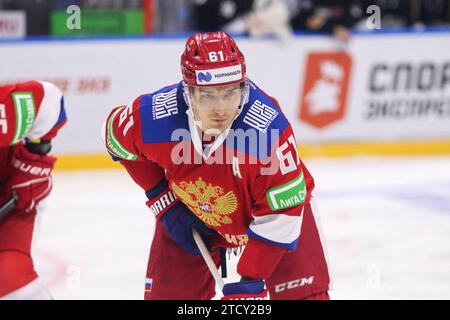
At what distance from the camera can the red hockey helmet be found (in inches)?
109

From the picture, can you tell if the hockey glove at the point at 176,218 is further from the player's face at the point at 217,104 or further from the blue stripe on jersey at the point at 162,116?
the player's face at the point at 217,104

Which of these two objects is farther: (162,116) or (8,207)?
(8,207)

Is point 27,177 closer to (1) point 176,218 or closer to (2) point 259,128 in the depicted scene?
(1) point 176,218

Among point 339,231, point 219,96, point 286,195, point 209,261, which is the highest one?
point 219,96

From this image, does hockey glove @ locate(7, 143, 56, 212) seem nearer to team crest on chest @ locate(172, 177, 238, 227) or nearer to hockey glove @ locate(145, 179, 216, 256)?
hockey glove @ locate(145, 179, 216, 256)

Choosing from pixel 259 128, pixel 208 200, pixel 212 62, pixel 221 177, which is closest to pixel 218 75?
pixel 212 62

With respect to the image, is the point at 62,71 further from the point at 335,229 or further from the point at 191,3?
the point at 335,229

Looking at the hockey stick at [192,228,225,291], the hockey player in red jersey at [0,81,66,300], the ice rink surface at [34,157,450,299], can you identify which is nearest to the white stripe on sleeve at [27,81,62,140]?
the hockey player in red jersey at [0,81,66,300]

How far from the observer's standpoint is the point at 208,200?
3.05m

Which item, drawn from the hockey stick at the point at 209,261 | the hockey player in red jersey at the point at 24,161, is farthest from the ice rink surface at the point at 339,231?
the hockey stick at the point at 209,261

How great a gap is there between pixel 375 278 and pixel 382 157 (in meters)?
3.18

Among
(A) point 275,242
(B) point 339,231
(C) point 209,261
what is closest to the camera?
(A) point 275,242

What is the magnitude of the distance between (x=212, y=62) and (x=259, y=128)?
0.83ft
